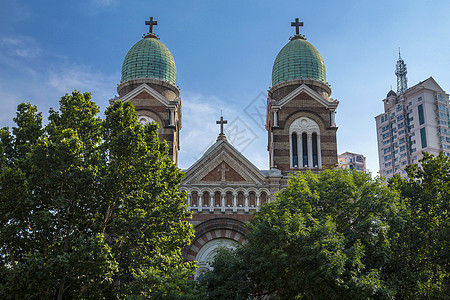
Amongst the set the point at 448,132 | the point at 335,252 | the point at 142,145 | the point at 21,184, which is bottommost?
the point at 335,252

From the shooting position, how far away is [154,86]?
123 feet

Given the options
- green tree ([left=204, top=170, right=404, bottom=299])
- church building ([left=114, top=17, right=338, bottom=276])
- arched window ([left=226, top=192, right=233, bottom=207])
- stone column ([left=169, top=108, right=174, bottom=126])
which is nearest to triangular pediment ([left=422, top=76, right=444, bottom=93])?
church building ([left=114, top=17, right=338, bottom=276])

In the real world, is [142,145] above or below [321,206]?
above

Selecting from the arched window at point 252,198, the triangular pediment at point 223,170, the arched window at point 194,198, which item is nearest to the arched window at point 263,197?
the arched window at point 252,198

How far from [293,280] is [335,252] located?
2.19 metres

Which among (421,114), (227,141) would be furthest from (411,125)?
(227,141)

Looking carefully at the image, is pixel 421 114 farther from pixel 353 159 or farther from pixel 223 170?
pixel 223 170

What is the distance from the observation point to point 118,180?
21.0m

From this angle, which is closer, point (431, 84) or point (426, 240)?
point (426, 240)

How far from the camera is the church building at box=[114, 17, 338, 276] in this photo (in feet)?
101

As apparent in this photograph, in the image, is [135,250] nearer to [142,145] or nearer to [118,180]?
[118,180]

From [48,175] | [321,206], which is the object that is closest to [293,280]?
[321,206]

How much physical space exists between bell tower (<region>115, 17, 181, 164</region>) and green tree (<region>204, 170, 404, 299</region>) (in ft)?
44.5

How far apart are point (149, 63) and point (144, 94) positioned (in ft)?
9.76
